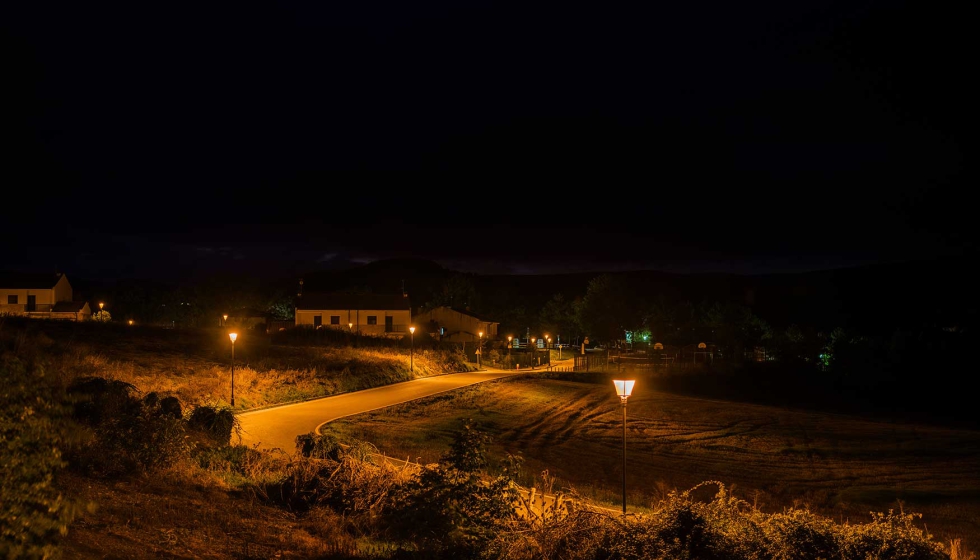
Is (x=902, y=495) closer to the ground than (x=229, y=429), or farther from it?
closer to the ground

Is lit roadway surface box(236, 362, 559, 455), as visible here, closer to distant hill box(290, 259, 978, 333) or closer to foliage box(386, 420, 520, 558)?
foliage box(386, 420, 520, 558)

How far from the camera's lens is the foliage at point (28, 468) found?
353cm

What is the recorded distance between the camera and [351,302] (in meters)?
59.3

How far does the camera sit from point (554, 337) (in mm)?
82000

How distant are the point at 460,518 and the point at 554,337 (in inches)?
2984

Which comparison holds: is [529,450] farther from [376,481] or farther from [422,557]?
[422,557]

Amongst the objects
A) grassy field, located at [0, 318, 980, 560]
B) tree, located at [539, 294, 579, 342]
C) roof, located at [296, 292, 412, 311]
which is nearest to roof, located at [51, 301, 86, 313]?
roof, located at [296, 292, 412, 311]

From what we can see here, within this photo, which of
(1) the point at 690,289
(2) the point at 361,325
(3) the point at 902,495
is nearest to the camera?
(3) the point at 902,495

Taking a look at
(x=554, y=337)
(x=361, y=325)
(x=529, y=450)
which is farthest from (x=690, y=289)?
(x=529, y=450)

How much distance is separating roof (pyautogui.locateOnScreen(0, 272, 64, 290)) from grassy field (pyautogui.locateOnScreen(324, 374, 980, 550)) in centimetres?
4432

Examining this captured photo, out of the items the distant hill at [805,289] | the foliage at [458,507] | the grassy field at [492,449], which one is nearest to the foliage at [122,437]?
the grassy field at [492,449]

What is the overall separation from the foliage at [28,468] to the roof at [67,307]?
60.1 metres

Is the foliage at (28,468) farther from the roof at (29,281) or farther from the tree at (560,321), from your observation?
the tree at (560,321)

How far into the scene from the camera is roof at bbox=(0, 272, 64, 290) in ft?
179
